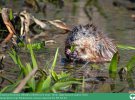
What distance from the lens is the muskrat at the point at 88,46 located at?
7809mm

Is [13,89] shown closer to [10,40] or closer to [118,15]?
[10,40]

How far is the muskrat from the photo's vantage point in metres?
7.81

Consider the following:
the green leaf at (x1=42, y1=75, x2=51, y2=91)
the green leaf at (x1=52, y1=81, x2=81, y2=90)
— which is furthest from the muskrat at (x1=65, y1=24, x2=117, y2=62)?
the green leaf at (x1=42, y1=75, x2=51, y2=91)

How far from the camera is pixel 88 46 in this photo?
7.88 metres

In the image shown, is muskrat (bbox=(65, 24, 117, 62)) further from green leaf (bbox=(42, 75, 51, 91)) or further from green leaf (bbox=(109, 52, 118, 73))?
green leaf (bbox=(42, 75, 51, 91))

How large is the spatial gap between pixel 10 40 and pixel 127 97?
13.9ft

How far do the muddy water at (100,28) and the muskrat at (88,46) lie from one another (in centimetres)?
18

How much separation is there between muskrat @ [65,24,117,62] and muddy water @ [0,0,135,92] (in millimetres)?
181

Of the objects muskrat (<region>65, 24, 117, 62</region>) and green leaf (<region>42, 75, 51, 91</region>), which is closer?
green leaf (<region>42, 75, 51, 91</region>)

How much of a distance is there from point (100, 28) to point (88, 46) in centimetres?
334

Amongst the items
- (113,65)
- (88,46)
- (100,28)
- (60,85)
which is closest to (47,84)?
(60,85)

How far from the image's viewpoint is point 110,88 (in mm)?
6281

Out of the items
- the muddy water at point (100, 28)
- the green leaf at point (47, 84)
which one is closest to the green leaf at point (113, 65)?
the muddy water at point (100, 28)

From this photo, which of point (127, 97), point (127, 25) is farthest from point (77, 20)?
point (127, 97)
